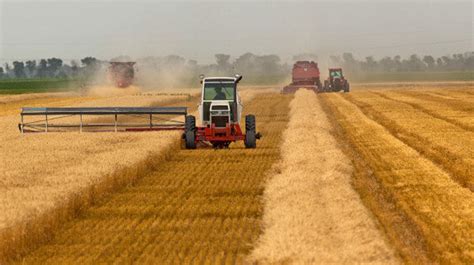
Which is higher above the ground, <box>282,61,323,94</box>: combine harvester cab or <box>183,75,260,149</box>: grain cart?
<box>183,75,260,149</box>: grain cart

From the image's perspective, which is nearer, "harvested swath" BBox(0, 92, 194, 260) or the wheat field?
the wheat field

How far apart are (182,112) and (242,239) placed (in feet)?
54.5

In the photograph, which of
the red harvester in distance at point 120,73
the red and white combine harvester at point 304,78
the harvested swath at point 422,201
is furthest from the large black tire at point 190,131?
the red harvester in distance at point 120,73

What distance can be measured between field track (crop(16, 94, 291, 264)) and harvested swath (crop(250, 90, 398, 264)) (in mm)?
384

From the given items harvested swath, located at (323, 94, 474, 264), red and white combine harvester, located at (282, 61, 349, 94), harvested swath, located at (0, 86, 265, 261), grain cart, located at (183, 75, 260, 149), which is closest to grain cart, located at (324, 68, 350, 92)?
red and white combine harvester, located at (282, 61, 349, 94)

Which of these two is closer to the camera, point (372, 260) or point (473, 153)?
point (372, 260)

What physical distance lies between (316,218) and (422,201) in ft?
9.53

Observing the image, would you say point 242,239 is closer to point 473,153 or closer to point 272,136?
point 473,153

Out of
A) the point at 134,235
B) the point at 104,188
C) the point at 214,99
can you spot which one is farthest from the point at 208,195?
the point at 214,99

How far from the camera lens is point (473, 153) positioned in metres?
20.0

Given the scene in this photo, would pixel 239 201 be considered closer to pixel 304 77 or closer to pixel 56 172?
pixel 56 172

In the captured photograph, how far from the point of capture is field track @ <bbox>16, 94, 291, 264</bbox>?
10.3 m

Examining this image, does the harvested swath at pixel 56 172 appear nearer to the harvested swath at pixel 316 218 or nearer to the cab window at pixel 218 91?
the cab window at pixel 218 91

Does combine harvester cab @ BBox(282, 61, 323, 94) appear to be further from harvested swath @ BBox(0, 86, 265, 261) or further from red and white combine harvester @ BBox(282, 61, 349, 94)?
harvested swath @ BBox(0, 86, 265, 261)
